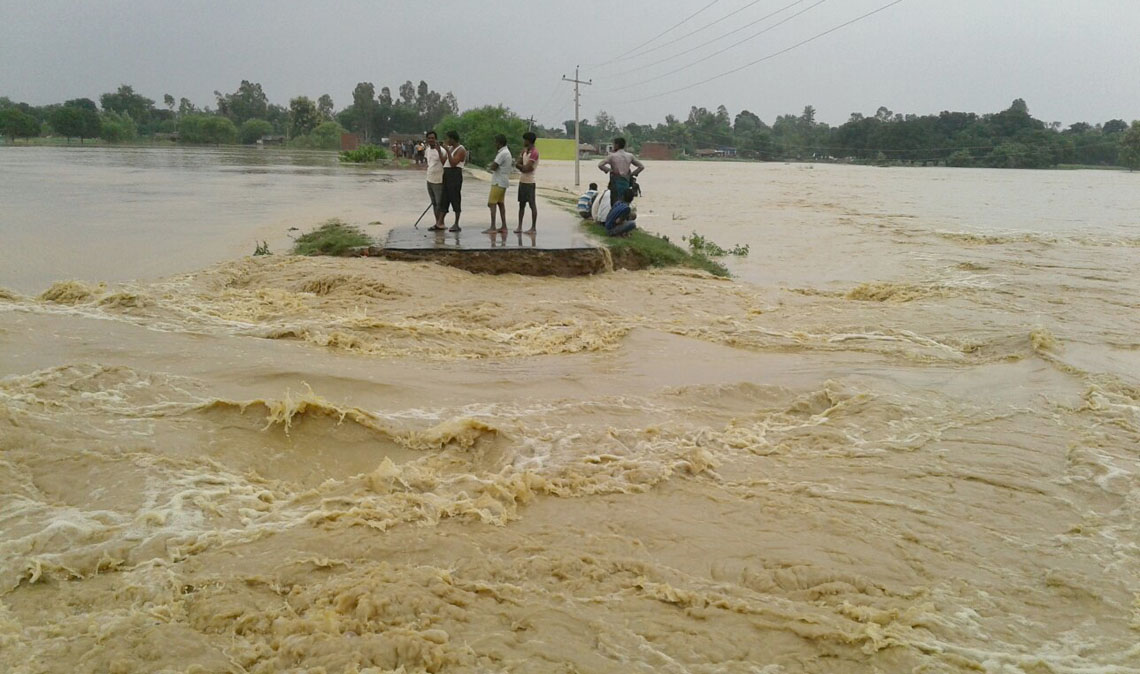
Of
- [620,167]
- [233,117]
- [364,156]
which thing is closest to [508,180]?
[620,167]

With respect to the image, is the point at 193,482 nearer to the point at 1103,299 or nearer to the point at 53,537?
the point at 53,537

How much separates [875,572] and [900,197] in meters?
33.7

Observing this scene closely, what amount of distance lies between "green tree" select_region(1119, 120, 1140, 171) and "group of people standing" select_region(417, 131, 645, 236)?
71382mm

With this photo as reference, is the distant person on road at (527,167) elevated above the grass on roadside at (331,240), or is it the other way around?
the distant person on road at (527,167)

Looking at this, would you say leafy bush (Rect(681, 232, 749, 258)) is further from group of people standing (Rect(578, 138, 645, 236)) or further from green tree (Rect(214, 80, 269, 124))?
green tree (Rect(214, 80, 269, 124))

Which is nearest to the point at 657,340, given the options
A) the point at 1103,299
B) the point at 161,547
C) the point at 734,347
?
the point at 734,347

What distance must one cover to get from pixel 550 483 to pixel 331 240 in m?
8.77

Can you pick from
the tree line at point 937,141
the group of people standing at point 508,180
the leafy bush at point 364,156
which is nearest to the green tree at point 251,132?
the tree line at point 937,141

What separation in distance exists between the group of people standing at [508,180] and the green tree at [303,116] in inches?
4008

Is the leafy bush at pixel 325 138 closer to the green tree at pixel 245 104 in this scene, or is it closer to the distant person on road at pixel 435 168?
the green tree at pixel 245 104

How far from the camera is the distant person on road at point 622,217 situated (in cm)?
1286

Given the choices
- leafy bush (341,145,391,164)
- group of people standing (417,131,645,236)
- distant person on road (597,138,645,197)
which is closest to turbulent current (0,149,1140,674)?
group of people standing (417,131,645,236)

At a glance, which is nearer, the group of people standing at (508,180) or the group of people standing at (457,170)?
the group of people standing at (457,170)

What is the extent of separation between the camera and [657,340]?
27.0ft
